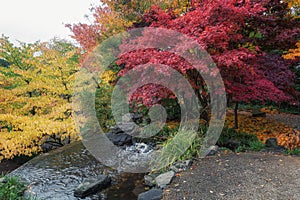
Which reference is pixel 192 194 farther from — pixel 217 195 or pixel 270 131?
pixel 270 131

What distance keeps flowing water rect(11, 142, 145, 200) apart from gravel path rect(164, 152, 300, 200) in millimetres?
1052

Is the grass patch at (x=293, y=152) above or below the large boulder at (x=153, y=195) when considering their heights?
above

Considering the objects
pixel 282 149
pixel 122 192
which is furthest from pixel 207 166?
pixel 282 149

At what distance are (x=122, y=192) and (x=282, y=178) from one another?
105 inches

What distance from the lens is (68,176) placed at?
4375 millimetres

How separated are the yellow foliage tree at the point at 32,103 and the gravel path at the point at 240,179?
3.54m

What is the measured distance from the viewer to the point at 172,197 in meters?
2.89

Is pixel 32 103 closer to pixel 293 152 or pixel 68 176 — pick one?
pixel 68 176

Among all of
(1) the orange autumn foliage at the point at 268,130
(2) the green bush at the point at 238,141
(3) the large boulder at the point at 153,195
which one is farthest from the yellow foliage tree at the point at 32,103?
(1) the orange autumn foliage at the point at 268,130

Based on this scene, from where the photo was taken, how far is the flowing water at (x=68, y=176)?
3.72m

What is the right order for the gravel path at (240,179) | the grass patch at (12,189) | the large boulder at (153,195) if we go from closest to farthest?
the gravel path at (240,179) → the large boulder at (153,195) → the grass patch at (12,189)

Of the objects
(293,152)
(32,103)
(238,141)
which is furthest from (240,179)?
(32,103)

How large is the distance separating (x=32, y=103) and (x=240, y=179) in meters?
5.42

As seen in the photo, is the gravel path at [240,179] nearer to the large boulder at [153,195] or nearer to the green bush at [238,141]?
the large boulder at [153,195]
